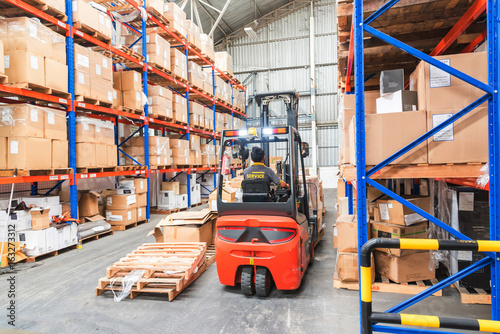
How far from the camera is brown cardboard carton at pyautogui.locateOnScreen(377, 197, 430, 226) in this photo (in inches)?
155

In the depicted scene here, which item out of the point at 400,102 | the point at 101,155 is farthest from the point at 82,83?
the point at 400,102

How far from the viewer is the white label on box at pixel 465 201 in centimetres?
382

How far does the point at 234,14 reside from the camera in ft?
57.2

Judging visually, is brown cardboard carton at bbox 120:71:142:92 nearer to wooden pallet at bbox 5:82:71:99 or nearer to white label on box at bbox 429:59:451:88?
wooden pallet at bbox 5:82:71:99

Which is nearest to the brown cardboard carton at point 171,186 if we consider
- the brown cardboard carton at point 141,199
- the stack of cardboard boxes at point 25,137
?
the brown cardboard carton at point 141,199

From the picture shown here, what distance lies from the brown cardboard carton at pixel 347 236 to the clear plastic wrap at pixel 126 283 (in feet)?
8.54

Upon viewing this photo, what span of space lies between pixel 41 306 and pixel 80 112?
5.34 m

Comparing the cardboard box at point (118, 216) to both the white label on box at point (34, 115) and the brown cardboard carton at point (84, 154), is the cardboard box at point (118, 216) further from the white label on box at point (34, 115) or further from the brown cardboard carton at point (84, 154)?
the white label on box at point (34, 115)

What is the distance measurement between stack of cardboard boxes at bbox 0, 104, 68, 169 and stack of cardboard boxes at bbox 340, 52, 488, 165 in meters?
5.42

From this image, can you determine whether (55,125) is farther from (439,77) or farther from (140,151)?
(439,77)

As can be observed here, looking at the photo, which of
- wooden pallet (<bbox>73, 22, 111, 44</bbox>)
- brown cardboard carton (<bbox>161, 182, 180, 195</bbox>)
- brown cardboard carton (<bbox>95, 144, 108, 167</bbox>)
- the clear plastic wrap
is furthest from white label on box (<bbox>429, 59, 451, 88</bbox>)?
brown cardboard carton (<bbox>161, 182, 180, 195</bbox>)

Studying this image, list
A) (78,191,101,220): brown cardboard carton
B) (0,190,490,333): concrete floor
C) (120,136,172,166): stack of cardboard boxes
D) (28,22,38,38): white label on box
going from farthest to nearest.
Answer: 1. (120,136,172,166): stack of cardboard boxes
2. (78,191,101,220): brown cardboard carton
3. (28,22,38,38): white label on box
4. (0,190,490,333): concrete floor

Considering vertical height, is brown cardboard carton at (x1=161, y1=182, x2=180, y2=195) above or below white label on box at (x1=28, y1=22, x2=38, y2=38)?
below

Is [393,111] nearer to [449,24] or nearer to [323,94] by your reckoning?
[449,24]
